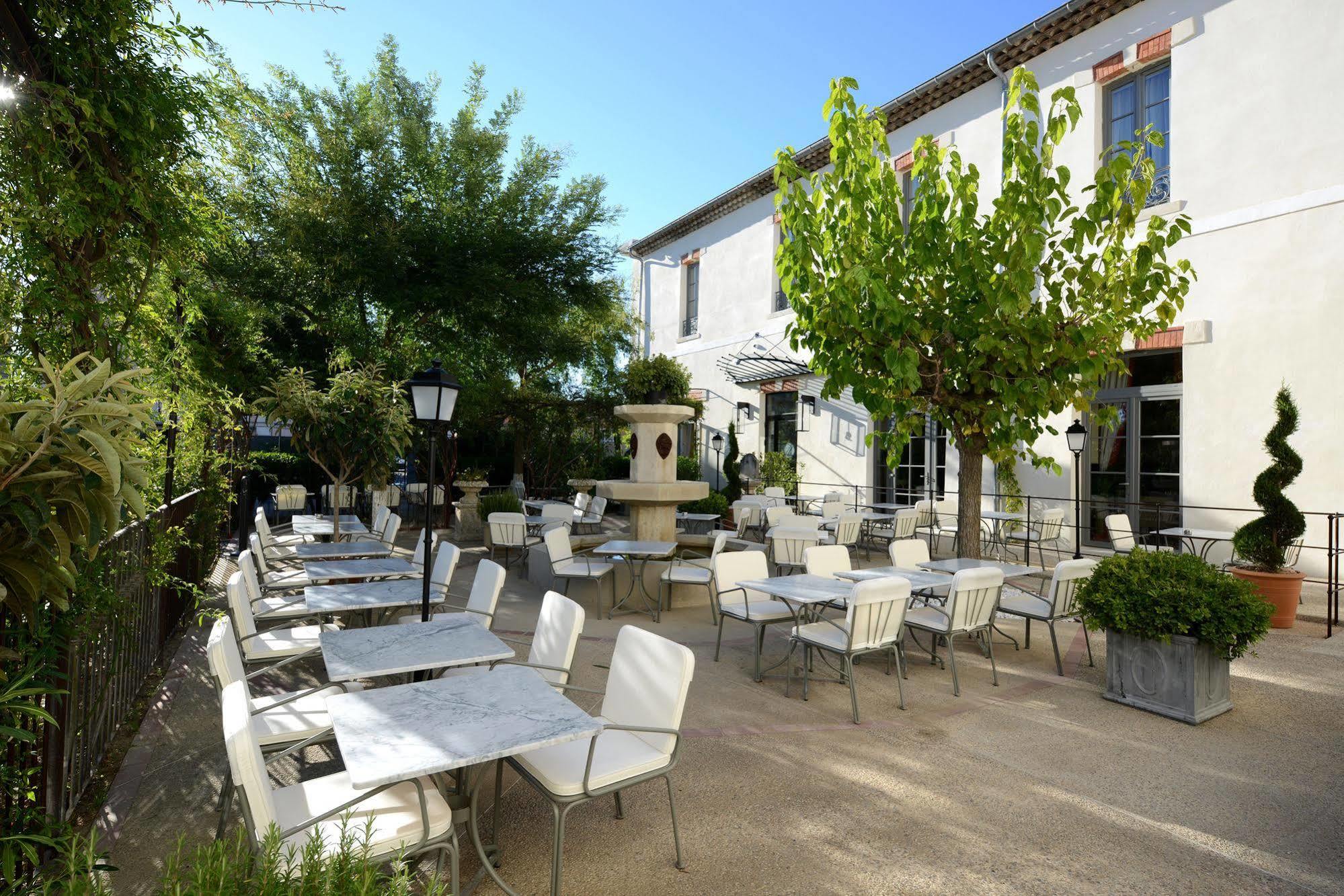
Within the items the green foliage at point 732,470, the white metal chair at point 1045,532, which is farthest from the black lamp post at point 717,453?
the white metal chair at point 1045,532

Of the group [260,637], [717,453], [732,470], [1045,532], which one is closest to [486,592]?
[260,637]

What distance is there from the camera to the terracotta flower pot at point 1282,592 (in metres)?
5.98

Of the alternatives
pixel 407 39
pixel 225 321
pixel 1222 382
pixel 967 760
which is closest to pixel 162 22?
pixel 967 760

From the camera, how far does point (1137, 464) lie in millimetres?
9055

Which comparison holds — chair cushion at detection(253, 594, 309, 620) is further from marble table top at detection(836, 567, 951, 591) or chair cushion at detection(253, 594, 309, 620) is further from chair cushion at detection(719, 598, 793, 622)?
marble table top at detection(836, 567, 951, 591)

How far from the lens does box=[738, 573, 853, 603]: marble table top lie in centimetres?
434

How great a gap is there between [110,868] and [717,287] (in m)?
15.7

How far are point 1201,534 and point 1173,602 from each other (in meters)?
5.34

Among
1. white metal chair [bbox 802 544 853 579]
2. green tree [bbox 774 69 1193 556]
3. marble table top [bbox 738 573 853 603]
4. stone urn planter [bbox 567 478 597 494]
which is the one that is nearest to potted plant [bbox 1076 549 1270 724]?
marble table top [bbox 738 573 853 603]

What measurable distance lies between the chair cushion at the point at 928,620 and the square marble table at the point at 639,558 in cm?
223

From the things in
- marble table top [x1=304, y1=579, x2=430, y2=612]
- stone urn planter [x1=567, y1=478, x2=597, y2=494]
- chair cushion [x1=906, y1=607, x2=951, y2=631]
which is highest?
stone urn planter [x1=567, y1=478, x2=597, y2=494]

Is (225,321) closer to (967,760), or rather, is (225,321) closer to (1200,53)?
(967,760)

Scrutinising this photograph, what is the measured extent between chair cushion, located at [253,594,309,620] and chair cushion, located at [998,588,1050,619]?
451 centimetres

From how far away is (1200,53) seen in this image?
8.21 meters
